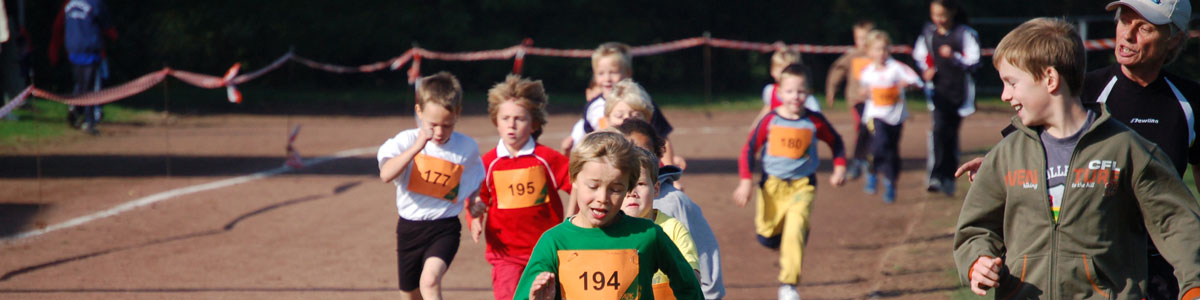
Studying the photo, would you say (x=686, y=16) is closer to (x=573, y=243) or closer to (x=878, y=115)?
(x=878, y=115)

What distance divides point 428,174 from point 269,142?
11.0 meters

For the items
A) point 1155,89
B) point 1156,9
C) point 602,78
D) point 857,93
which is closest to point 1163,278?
point 1155,89

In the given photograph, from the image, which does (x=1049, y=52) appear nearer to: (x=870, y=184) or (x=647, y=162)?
(x=647, y=162)

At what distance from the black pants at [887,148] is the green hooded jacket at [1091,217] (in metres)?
8.12

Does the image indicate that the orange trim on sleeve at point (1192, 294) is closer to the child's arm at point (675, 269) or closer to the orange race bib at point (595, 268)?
the child's arm at point (675, 269)

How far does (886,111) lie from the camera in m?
11.5

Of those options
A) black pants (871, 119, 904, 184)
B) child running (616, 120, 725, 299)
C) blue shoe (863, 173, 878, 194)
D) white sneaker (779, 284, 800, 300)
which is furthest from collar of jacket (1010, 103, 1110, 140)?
blue shoe (863, 173, 878, 194)

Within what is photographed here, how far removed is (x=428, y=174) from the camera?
5.67 metres

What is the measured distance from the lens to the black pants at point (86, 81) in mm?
15745

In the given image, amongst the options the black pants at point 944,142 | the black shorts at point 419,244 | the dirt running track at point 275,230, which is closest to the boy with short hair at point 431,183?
the black shorts at point 419,244

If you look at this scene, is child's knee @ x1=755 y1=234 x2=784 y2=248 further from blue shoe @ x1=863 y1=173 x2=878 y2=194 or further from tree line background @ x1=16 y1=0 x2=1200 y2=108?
tree line background @ x1=16 y1=0 x2=1200 y2=108

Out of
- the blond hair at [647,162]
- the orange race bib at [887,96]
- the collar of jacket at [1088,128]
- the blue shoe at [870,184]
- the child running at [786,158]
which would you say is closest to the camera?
the collar of jacket at [1088,128]

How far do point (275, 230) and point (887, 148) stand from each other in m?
6.11

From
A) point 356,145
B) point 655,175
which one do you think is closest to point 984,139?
point 356,145
